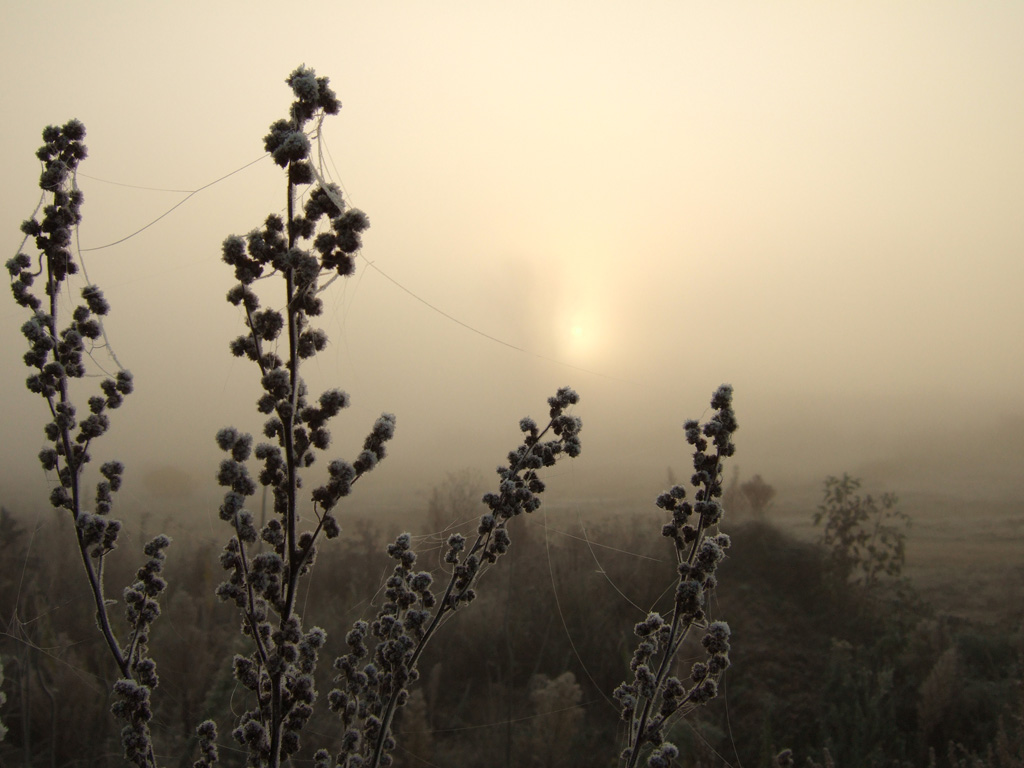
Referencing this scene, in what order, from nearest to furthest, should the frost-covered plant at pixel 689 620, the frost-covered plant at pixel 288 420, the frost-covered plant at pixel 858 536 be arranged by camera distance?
the frost-covered plant at pixel 288 420 < the frost-covered plant at pixel 689 620 < the frost-covered plant at pixel 858 536

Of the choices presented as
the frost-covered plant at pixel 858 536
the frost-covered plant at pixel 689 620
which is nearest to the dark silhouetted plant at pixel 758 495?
the frost-covered plant at pixel 858 536

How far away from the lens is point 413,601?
4.61 feet

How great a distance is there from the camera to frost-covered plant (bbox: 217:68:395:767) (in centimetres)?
97

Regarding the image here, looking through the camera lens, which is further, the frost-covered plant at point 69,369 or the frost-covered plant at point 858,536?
the frost-covered plant at point 858,536

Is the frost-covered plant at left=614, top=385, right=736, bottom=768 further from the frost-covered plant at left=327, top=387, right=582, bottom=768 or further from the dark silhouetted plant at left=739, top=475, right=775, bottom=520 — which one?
→ the dark silhouetted plant at left=739, top=475, right=775, bottom=520

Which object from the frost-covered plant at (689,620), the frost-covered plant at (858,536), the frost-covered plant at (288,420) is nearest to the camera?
the frost-covered plant at (288,420)

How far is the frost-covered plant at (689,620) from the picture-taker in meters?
1.27

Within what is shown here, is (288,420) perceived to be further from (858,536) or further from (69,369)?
(858,536)

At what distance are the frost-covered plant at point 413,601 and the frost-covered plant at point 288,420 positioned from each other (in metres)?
0.24

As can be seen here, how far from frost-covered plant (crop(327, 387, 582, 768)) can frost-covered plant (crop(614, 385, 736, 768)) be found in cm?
28

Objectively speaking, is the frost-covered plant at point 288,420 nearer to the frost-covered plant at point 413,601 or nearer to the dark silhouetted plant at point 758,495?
the frost-covered plant at point 413,601

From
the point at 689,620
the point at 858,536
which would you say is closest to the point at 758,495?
the point at 858,536

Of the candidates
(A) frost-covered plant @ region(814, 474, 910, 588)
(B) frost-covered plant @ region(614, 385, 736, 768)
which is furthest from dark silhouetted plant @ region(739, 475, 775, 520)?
(B) frost-covered plant @ region(614, 385, 736, 768)

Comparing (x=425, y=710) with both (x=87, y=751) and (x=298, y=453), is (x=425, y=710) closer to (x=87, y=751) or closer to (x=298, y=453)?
(x=87, y=751)
